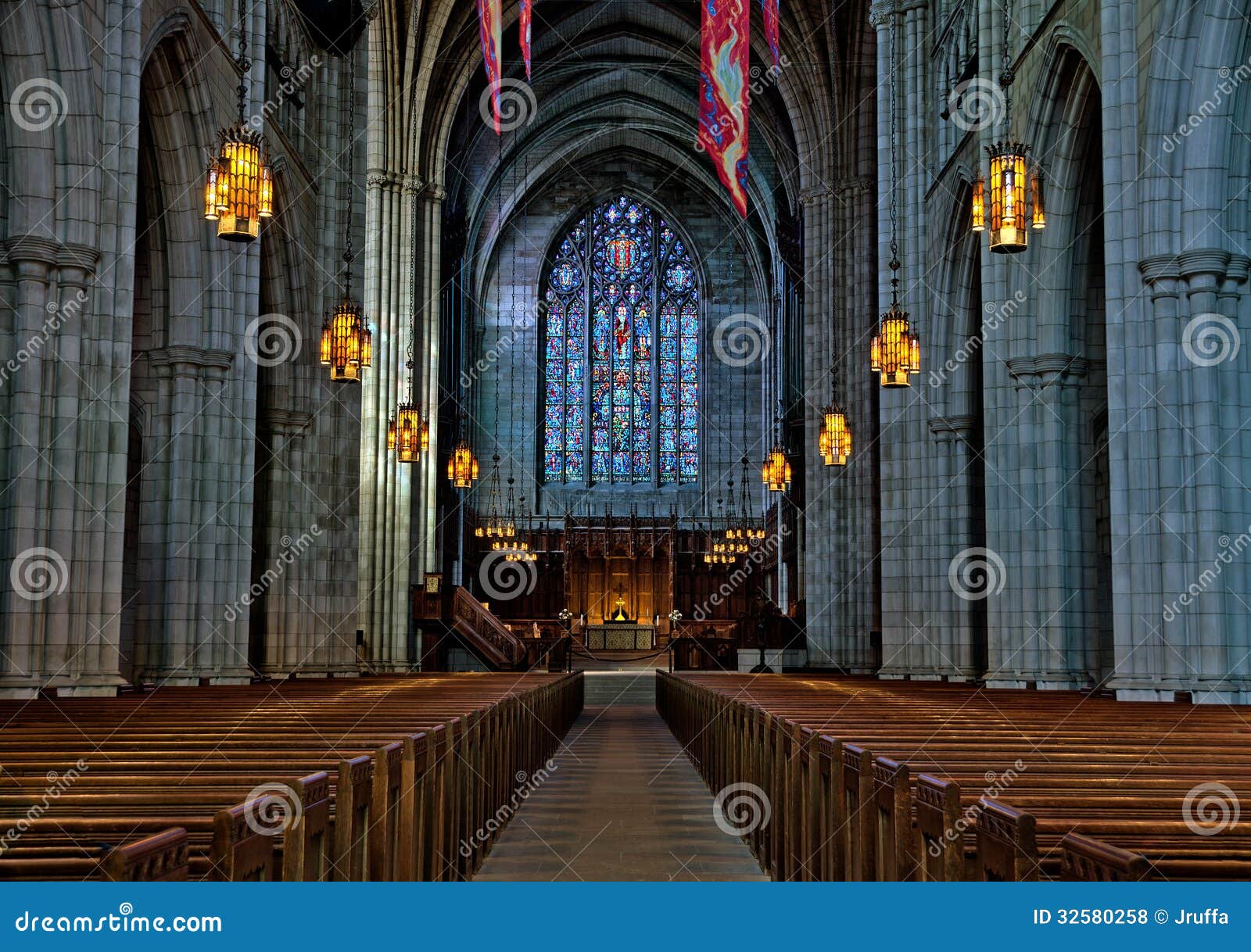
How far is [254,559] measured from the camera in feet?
66.3

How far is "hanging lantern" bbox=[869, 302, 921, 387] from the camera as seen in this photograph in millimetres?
17047

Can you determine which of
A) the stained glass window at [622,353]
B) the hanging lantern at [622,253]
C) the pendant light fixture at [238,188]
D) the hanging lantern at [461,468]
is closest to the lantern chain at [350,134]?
the hanging lantern at [461,468]

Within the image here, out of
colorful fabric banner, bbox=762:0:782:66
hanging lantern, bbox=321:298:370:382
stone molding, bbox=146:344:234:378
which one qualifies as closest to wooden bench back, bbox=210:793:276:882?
stone molding, bbox=146:344:234:378

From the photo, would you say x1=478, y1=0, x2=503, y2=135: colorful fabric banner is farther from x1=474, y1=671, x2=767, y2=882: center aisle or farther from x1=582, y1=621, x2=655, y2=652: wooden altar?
x1=582, y1=621, x2=655, y2=652: wooden altar

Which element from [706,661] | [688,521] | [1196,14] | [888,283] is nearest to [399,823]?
[1196,14]

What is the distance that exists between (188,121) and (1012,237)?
32.0 ft

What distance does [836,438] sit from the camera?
22141 millimetres

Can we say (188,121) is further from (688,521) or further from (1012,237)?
(688,521)

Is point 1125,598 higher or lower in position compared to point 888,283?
lower

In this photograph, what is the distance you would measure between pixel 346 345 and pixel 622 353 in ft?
98.0

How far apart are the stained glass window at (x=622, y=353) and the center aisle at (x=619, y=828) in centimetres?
2944

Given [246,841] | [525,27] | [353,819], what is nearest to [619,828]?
[353,819]
